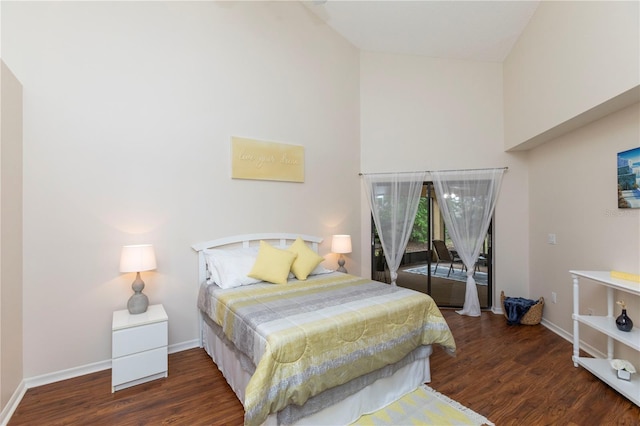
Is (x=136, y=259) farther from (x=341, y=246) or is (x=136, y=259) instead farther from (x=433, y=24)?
(x=433, y=24)

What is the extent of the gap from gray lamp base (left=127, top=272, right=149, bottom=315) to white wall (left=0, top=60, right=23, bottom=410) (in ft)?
2.51

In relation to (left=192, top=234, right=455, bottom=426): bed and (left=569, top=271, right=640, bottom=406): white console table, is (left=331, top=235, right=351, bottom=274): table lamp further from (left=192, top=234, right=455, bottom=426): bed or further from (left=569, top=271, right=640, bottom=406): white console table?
(left=569, top=271, right=640, bottom=406): white console table

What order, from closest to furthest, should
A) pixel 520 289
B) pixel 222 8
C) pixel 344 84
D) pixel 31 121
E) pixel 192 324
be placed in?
pixel 31 121, pixel 192 324, pixel 222 8, pixel 520 289, pixel 344 84

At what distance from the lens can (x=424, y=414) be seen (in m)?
2.09

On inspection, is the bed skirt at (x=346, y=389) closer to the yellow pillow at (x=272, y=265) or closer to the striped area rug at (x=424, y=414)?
the striped area rug at (x=424, y=414)

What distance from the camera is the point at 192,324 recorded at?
3.21 meters

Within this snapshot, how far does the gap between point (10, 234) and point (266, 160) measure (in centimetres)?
237

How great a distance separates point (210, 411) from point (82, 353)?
1474 mm

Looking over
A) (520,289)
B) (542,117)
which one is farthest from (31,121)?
(520,289)

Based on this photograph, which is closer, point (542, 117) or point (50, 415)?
point (50, 415)

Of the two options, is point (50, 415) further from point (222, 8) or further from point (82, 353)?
point (222, 8)

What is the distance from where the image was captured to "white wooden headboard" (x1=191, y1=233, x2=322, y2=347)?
324 cm

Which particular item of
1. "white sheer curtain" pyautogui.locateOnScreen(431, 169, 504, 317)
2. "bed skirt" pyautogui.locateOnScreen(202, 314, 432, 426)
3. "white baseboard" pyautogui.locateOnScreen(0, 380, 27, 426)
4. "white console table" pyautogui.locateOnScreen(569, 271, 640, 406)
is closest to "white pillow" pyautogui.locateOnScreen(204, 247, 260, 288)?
"bed skirt" pyautogui.locateOnScreen(202, 314, 432, 426)

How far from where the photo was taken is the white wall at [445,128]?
4227mm
